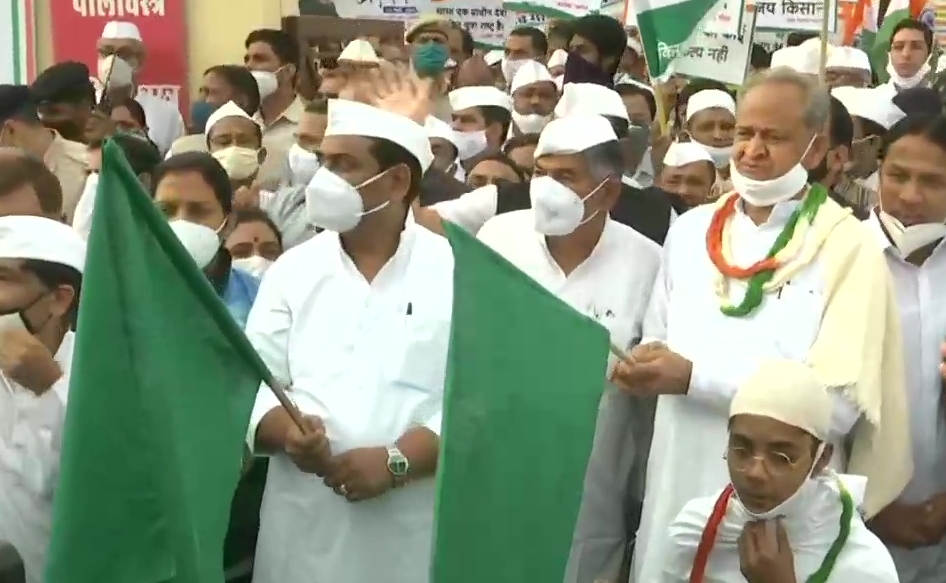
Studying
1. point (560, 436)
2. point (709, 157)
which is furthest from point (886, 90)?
point (560, 436)

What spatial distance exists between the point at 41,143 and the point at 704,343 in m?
2.89

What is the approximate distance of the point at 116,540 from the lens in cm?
246

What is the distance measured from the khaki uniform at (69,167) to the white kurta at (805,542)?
3.09m

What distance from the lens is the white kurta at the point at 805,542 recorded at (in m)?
2.85

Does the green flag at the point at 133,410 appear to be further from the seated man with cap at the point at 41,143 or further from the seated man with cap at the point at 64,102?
the seated man with cap at the point at 64,102

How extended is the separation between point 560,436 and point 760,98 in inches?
46.2

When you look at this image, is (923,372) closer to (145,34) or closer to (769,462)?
(769,462)

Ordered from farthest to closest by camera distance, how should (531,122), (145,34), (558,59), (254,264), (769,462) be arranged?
(145,34) → (558,59) → (531,122) → (254,264) → (769,462)

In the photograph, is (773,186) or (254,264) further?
(254,264)

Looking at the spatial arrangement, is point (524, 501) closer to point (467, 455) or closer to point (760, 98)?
point (467, 455)

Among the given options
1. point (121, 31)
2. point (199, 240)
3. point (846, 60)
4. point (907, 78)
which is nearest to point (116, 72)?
point (121, 31)

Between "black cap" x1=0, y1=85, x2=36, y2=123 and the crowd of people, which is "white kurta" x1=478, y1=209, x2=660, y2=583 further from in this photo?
"black cap" x1=0, y1=85, x2=36, y2=123

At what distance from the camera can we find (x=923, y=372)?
12.2 feet

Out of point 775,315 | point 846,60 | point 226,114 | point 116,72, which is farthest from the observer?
point 116,72
